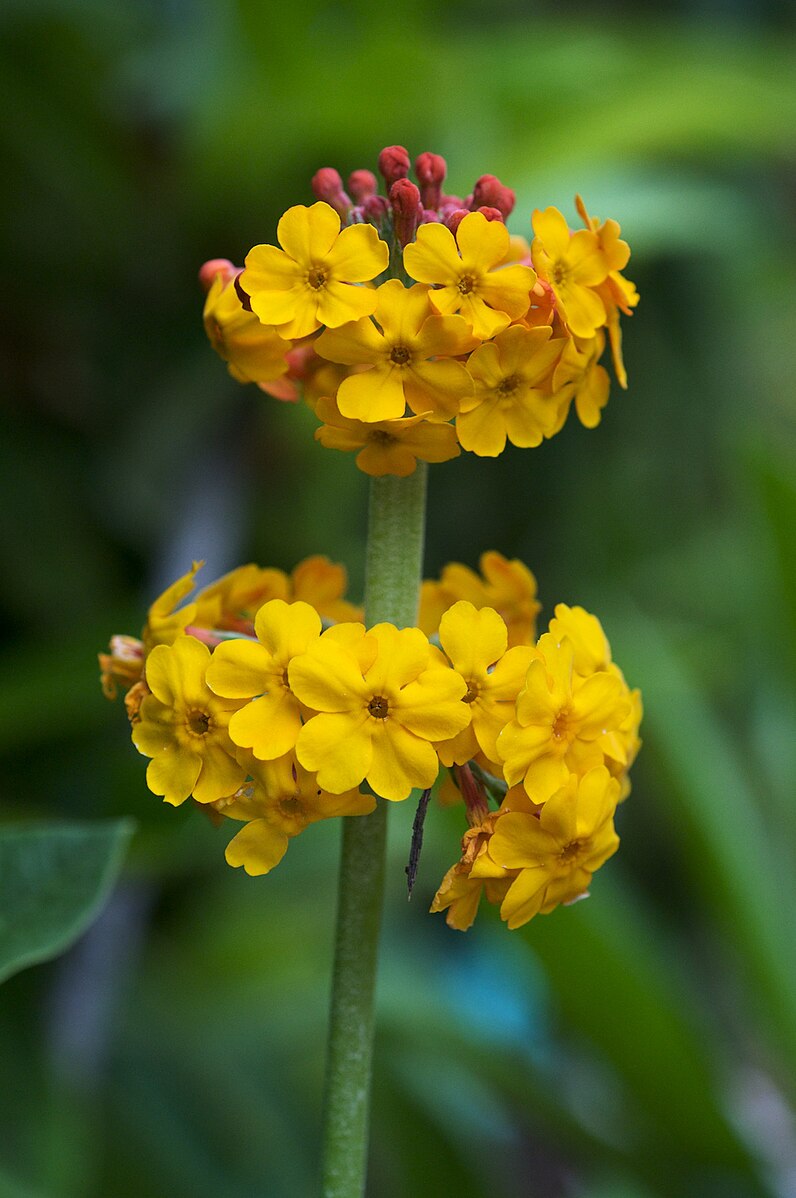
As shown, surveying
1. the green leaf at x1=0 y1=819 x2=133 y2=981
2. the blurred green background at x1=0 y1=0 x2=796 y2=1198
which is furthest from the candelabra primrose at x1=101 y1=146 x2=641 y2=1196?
the blurred green background at x1=0 y1=0 x2=796 y2=1198

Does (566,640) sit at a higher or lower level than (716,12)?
lower

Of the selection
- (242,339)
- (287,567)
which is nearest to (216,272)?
(242,339)

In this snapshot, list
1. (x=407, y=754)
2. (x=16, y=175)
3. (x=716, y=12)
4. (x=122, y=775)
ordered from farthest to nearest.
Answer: (x=716, y=12) → (x=16, y=175) → (x=122, y=775) → (x=407, y=754)

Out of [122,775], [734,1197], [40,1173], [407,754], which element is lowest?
[734,1197]

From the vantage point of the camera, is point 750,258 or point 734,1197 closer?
point 734,1197

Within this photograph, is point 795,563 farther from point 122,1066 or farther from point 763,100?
point 122,1066

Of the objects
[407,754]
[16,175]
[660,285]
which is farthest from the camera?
[660,285]

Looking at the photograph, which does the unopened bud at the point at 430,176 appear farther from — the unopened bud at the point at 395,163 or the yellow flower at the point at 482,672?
the yellow flower at the point at 482,672

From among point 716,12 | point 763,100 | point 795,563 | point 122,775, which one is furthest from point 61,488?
point 716,12

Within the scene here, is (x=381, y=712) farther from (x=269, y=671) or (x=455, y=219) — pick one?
(x=455, y=219)
